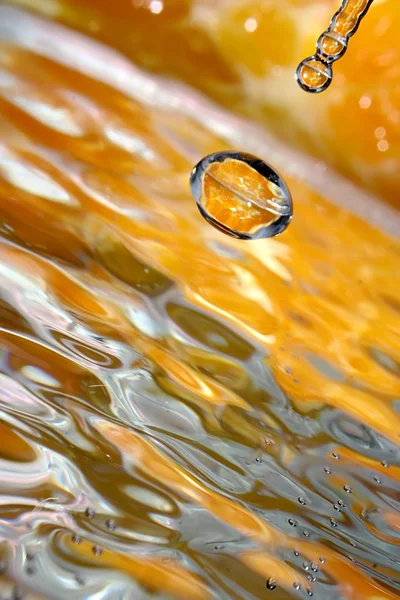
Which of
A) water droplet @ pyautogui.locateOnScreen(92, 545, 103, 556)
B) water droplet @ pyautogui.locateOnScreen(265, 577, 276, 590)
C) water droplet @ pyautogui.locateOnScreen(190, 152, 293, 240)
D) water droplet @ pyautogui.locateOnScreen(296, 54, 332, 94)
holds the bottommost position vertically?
water droplet @ pyautogui.locateOnScreen(92, 545, 103, 556)

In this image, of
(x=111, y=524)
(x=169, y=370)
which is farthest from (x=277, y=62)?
(x=111, y=524)

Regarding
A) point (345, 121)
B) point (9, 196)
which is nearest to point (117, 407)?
point (9, 196)

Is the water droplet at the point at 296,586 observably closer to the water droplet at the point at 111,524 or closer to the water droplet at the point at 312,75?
the water droplet at the point at 111,524

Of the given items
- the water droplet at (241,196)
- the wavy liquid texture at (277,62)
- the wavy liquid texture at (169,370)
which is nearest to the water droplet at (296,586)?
the wavy liquid texture at (169,370)

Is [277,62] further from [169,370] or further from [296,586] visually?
[296,586]

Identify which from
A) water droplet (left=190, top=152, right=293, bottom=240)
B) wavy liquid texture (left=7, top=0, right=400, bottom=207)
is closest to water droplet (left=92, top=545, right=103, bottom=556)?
water droplet (left=190, top=152, right=293, bottom=240)

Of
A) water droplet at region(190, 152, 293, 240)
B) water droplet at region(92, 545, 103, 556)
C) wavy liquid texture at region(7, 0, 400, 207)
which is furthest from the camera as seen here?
wavy liquid texture at region(7, 0, 400, 207)

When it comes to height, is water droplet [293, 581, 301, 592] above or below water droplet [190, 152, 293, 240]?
below

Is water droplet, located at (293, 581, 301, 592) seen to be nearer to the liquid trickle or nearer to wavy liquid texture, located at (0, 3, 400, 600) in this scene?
wavy liquid texture, located at (0, 3, 400, 600)

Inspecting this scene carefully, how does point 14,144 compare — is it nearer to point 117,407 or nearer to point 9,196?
point 9,196
